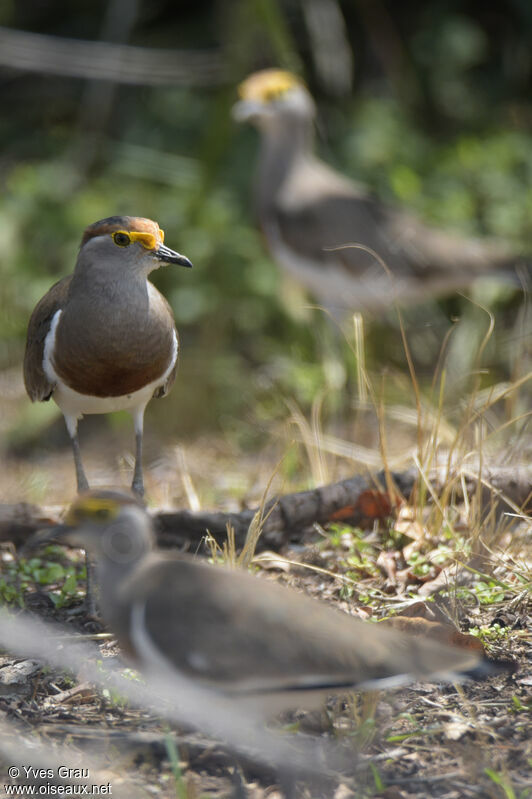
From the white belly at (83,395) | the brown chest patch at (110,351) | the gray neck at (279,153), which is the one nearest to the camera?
the brown chest patch at (110,351)

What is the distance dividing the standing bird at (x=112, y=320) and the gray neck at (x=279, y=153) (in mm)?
3929

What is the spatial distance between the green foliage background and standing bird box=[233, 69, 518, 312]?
314 millimetres

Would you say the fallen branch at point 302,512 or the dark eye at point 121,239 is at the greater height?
the dark eye at point 121,239

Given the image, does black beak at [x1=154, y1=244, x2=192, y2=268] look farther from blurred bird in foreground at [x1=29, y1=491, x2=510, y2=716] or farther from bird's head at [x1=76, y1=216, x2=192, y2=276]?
blurred bird in foreground at [x1=29, y1=491, x2=510, y2=716]

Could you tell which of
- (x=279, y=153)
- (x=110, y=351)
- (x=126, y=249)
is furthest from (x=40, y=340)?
(x=279, y=153)

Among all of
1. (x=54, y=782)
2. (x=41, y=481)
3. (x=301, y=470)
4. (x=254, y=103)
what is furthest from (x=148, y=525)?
(x=254, y=103)

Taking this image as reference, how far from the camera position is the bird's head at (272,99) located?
7.92 m

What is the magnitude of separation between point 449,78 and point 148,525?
7876mm

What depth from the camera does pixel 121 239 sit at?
4148mm

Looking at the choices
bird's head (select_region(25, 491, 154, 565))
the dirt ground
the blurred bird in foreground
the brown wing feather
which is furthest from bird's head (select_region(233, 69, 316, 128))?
the blurred bird in foreground

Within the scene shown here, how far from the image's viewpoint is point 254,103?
7922 mm

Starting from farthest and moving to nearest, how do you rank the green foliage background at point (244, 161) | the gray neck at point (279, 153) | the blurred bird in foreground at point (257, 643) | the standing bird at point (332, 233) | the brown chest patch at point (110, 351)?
the gray neck at point (279, 153), the green foliage background at point (244, 161), the standing bird at point (332, 233), the brown chest patch at point (110, 351), the blurred bird in foreground at point (257, 643)

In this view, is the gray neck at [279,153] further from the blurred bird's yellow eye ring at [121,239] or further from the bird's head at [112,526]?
the bird's head at [112,526]

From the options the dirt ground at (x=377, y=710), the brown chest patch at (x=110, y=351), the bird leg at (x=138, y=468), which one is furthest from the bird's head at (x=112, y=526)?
the bird leg at (x=138, y=468)
